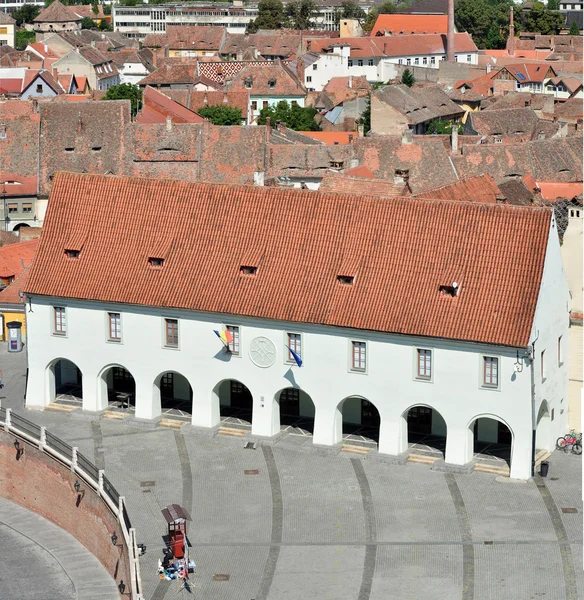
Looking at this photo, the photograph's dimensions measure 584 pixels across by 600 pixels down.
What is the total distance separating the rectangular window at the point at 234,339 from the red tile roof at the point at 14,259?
28333 millimetres

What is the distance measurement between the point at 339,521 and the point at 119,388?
800 inches

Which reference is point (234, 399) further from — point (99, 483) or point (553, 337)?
point (553, 337)

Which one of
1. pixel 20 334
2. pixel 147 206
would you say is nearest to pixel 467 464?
pixel 147 206

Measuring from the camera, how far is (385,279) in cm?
7475

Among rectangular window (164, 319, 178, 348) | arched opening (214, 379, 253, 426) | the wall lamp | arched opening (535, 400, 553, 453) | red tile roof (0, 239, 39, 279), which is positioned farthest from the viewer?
red tile roof (0, 239, 39, 279)

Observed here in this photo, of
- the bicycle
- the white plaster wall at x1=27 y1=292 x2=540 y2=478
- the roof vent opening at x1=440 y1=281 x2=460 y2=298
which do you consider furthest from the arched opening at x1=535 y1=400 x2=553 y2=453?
the roof vent opening at x1=440 y1=281 x2=460 y2=298

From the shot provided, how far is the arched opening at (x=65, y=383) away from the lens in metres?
82.8

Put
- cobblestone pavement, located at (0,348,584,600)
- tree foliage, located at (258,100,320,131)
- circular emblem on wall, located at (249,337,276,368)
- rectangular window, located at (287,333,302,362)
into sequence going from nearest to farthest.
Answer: cobblestone pavement, located at (0,348,584,600) → rectangular window, located at (287,333,302,362) → circular emblem on wall, located at (249,337,276,368) → tree foliage, located at (258,100,320,131)

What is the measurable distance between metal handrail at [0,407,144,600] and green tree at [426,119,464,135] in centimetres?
9912

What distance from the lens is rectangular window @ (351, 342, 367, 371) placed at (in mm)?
74625

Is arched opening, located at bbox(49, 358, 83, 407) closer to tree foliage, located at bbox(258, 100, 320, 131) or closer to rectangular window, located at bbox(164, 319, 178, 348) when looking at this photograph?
rectangular window, located at bbox(164, 319, 178, 348)

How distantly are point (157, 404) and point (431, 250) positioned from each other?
1556cm

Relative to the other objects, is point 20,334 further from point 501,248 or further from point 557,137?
point 557,137

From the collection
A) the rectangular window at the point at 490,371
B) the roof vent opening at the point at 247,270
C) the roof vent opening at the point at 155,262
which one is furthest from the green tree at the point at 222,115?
the rectangular window at the point at 490,371
